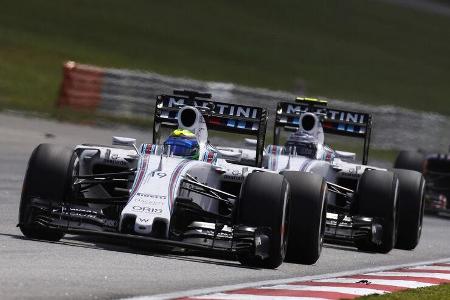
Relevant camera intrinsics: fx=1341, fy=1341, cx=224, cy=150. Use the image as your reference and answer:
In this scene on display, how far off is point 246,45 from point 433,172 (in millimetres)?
20574

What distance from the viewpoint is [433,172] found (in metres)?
24.5

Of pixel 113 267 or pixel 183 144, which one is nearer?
pixel 113 267

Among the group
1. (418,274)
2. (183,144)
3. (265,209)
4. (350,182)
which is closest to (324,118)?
(350,182)

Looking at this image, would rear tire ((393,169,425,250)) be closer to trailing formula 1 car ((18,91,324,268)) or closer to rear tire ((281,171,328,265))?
trailing formula 1 car ((18,91,324,268))

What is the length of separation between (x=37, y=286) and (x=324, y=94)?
30.6m

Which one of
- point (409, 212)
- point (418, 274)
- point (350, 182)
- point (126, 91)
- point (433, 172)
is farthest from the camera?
point (126, 91)

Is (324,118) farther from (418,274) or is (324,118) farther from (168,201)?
(168,201)

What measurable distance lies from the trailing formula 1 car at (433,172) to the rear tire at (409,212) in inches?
276

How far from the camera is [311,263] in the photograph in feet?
44.4

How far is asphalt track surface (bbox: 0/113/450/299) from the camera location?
380 inches

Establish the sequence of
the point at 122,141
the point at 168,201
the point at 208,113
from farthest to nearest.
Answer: the point at 208,113 < the point at 122,141 < the point at 168,201

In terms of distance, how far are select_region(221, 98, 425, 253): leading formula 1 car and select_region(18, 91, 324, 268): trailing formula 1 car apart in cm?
82

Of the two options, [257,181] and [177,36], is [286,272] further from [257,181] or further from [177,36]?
[177,36]

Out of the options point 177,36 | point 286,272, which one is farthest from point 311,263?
point 177,36
